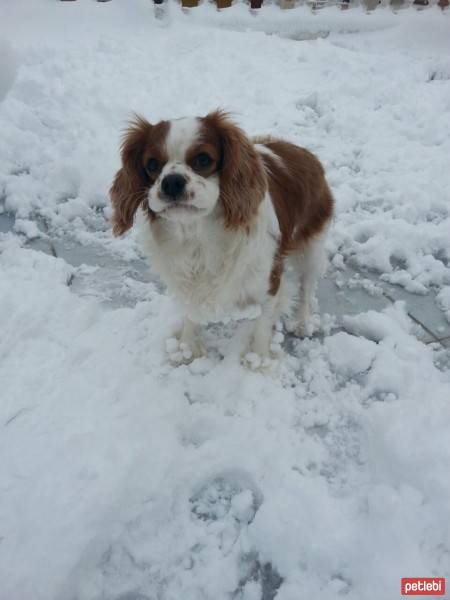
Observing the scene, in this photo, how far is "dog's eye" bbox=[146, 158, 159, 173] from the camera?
1.94 meters

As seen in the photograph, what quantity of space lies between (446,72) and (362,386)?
5320mm

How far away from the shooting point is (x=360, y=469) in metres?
1.89

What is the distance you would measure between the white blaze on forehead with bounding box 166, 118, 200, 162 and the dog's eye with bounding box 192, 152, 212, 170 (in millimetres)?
58

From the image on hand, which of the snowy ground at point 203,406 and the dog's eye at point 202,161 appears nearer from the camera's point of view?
the snowy ground at point 203,406

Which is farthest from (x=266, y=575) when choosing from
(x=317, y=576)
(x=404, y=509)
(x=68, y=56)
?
(x=68, y=56)

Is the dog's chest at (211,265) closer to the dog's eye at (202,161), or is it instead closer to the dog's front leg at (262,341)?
the dog's front leg at (262,341)

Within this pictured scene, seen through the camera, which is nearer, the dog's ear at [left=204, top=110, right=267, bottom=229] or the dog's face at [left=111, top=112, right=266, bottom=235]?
the dog's face at [left=111, top=112, right=266, bottom=235]

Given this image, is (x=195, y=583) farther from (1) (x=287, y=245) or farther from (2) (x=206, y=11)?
(2) (x=206, y=11)

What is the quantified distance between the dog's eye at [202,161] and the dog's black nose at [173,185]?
0.56 ft

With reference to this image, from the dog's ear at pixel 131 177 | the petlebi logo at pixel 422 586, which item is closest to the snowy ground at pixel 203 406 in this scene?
the petlebi logo at pixel 422 586

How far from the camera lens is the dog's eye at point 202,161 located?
1908 mm

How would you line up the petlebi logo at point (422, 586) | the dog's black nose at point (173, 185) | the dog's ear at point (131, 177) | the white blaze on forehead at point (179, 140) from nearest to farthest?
1. the petlebi logo at point (422, 586)
2. the dog's black nose at point (173, 185)
3. the white blaze on forehead at point (179, 140)
4. the dog's ear at point (131, 177)

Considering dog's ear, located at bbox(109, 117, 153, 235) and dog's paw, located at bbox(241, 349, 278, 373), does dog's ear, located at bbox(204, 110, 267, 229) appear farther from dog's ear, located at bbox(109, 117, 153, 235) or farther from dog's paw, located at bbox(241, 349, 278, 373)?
dog's paw, located at bbox(241, 349, 278, 373)

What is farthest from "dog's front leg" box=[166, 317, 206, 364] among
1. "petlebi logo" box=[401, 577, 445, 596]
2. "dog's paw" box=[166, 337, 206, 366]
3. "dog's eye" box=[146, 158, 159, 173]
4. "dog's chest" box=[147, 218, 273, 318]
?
"petlebi logo" box=[401, 577, 445, 596]
